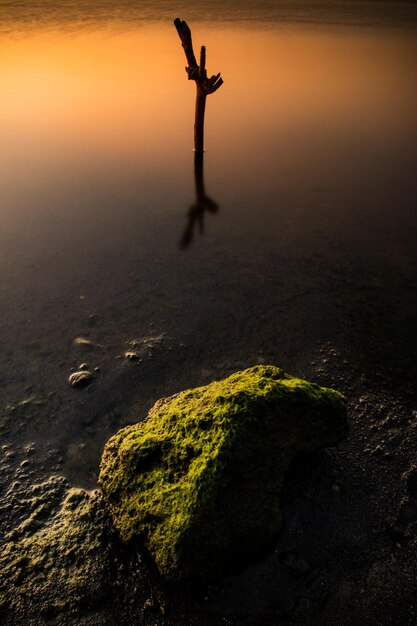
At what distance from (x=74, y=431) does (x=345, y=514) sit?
2678mm

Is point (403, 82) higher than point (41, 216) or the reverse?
higher

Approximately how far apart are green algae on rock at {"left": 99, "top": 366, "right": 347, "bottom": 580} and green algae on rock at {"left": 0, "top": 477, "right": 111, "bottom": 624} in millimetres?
229

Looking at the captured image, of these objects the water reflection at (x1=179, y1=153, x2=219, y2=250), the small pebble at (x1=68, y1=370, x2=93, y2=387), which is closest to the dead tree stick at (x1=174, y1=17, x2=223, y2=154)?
the water reflection at (x1=179, y1=153, x2=219, y2=250)

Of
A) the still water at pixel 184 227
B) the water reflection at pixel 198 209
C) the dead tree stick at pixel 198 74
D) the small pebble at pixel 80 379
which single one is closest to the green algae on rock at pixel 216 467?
the still water at pixel 184 227

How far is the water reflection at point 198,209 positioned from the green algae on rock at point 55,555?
493 cm

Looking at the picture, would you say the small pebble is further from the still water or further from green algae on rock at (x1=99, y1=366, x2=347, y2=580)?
green algae on rock at (x1=99, y1=366, x2=347, y2=580)

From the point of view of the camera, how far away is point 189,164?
36.2 ft

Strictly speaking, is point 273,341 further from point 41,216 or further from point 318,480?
point 41,216

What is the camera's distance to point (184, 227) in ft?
28.7

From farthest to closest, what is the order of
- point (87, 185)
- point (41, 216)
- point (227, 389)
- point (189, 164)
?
point (189, 164) < point (87, 185) < point (41, 216) < point (227, 389)

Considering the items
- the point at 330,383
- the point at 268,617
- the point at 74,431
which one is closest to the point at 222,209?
the point at 330,383

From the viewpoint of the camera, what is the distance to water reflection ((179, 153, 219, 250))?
27.6 ft

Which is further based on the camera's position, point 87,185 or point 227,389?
point 87,185

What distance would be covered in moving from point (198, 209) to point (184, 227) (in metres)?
0.77
